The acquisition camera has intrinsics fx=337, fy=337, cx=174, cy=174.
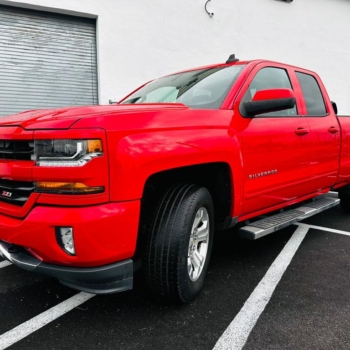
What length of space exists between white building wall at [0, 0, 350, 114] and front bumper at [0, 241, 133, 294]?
6167 millimetres

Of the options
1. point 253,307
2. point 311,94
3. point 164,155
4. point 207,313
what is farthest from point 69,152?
point 311,94

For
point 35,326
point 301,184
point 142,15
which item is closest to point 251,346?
point 35,326

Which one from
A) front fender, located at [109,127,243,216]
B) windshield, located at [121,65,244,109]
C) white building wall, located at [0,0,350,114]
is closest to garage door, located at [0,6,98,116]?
white building wall, located at [0,0,350,114]

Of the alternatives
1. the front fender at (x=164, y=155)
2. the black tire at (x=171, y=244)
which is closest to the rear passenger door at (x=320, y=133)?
the front fender at (x=164, y=155)

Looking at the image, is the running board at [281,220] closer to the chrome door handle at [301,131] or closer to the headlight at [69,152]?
the chrome door handle at [301,131]

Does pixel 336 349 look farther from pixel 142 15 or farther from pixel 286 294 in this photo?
pixel 142 15

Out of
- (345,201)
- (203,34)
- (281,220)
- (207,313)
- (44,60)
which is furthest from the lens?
(203,34)

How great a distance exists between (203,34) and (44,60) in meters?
3.95

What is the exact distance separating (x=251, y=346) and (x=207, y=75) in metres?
2.31

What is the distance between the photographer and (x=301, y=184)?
348 centimetres

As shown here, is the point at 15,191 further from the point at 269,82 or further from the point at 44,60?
the point at 44,60

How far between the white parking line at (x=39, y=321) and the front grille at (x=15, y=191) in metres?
0.83

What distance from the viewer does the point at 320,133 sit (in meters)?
3.69

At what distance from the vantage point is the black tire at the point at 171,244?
7.12 feet
